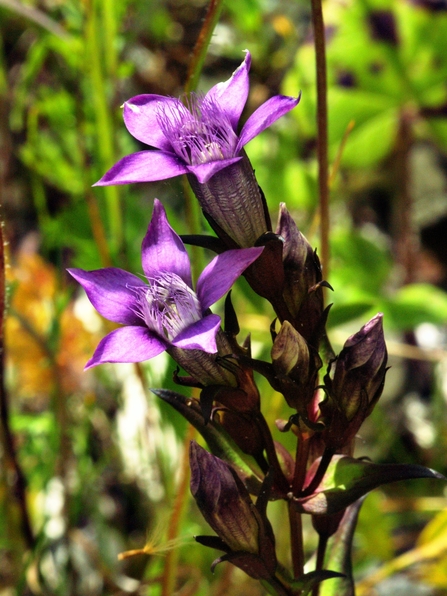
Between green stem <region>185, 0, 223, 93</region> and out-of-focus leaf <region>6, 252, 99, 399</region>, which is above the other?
green stem <region>185, 0, 223, 93</region>

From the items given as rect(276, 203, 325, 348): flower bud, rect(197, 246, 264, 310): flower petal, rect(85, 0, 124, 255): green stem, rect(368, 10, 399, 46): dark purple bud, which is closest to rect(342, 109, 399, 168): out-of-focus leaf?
rect(368, 10, 399, 46): dark purple bud

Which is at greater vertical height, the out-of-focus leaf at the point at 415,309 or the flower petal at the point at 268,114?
the flower petal at the point at 268,114

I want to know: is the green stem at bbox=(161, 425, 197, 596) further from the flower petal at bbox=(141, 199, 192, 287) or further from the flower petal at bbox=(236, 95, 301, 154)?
the flower petal at bbox=(236, 95, 301, 154)

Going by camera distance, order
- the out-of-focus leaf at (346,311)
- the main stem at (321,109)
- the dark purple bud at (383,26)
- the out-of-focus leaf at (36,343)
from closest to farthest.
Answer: the main stem at (321,109) → the out-of-focus leaf at (346,311) → the out-of-focus leaf at (36,343) → the dark purple bud at (383,26)

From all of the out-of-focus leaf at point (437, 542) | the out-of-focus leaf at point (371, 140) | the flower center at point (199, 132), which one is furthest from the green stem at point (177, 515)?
the out-of-focus leaf at point (371, 140)

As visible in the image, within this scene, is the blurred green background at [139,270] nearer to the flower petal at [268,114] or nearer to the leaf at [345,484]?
the leaf at [345,484]
